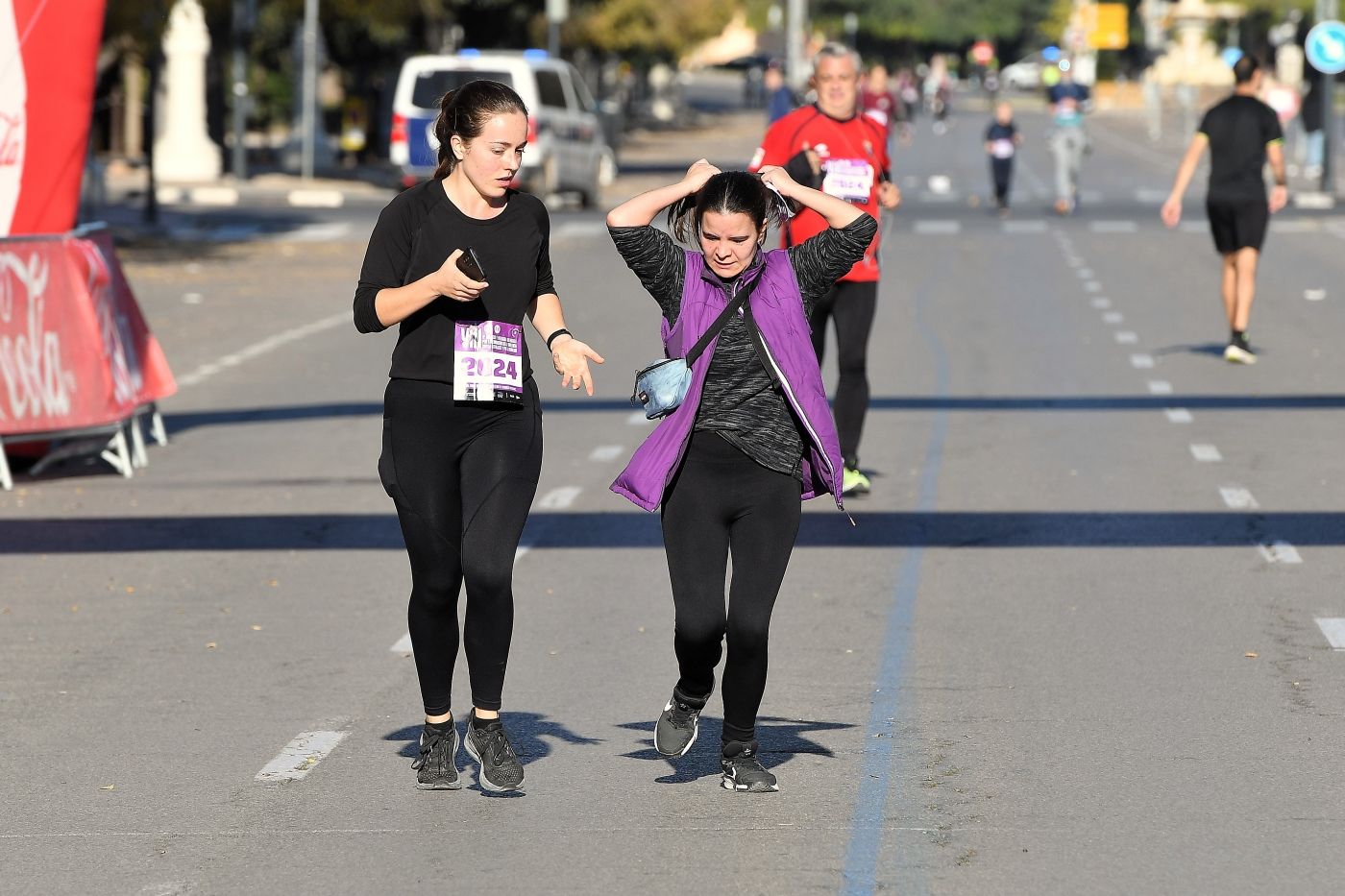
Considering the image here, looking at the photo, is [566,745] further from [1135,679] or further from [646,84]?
[646,84]

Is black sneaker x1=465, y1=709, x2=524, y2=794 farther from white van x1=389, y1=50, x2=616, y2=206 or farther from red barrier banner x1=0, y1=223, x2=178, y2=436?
white van x1=389, y1=50, x2=616, y2=206

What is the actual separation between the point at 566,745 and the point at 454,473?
43.1 inches

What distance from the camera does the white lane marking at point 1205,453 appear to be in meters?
12.4

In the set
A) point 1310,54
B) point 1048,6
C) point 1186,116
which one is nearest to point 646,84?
point 1186,116

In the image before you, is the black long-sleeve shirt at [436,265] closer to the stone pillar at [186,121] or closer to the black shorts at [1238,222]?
the black shorts at [1238,222]

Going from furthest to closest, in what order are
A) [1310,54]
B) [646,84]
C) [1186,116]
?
[646,84] → [1186,116] → [1310,54]

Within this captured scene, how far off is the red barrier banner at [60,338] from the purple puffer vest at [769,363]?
6651 mm

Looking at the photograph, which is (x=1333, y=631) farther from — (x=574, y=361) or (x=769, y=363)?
(x=574, y=361)

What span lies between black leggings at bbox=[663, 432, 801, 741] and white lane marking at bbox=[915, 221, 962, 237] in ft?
82.2

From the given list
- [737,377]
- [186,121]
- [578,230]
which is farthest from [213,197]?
[737,377]

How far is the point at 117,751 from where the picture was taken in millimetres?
6664

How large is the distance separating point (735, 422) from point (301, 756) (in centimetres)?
161

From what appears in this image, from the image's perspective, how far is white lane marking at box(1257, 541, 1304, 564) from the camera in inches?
377

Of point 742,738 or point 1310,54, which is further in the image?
Result: point 1310,54
